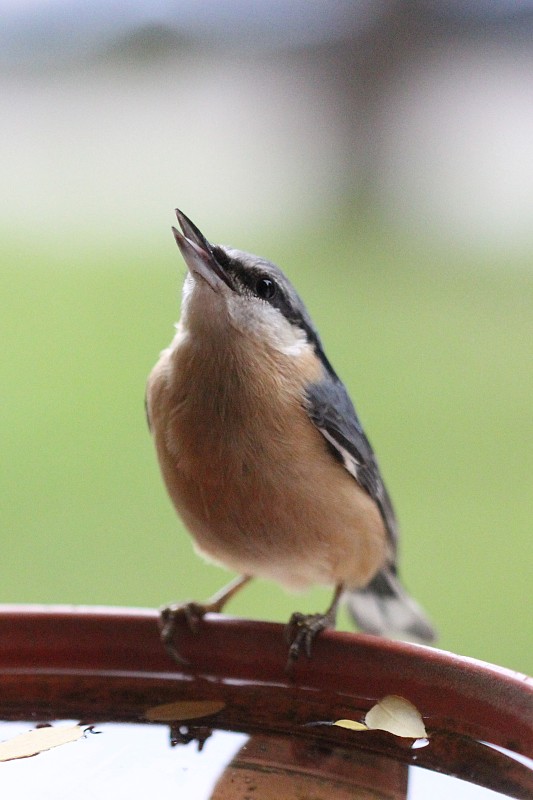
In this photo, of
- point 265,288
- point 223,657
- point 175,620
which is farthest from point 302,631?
point 265,288

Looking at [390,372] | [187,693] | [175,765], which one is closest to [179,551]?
[390,372]

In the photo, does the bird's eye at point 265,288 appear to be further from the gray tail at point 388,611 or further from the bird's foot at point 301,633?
the gray tail at point 388,611

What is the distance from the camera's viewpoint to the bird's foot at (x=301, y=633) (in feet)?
7.32

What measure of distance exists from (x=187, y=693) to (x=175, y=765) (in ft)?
1.04

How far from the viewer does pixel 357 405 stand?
5.88m

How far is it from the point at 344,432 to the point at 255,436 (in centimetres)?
30

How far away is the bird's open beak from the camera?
7.21 feet

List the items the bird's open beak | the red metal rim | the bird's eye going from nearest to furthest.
→ the red metal rim → the bird's open beak → the bird's eye

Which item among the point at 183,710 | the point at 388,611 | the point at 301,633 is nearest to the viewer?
the point at 183,710

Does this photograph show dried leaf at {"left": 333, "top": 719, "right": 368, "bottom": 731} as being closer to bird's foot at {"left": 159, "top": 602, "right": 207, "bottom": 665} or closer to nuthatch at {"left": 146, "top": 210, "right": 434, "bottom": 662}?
nuthatch at {"left": 146, "top": 210, "right": 434, "bottom": 662}

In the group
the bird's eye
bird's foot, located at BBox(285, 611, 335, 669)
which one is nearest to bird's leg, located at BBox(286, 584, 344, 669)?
bird's foot, located at BBox(285, 611, 335, 669)

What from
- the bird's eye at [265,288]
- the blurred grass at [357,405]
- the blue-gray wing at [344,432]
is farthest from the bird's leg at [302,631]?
the blurred grass at [357,405]

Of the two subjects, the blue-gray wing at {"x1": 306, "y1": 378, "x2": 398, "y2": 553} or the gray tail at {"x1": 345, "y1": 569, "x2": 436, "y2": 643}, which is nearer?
the blue-gray wing at {"x1": 306, "y1": 378, "x2": 398, "y2": 553}

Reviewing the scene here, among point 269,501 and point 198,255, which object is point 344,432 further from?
point 198,255
